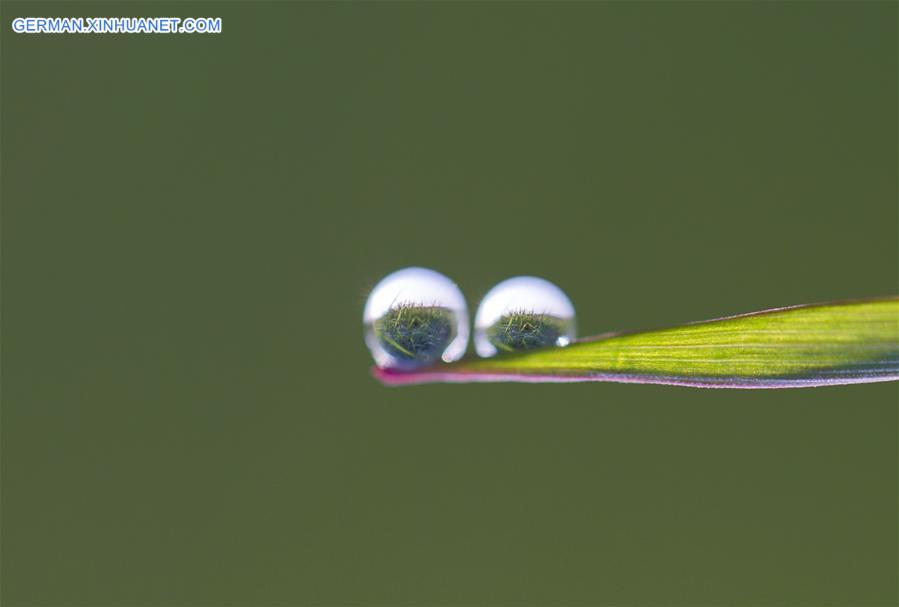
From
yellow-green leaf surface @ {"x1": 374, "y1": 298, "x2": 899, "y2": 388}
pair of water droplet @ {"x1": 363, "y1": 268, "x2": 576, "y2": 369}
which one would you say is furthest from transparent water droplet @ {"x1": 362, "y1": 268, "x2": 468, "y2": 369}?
yellow-green leaf surface @ {"x1": 374, "y1": 298, "x2": 899, "y2": 388}

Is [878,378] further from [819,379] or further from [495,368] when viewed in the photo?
[495,368]

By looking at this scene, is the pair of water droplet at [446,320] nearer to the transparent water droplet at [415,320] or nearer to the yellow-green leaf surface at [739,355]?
the transparent water droplet at [415,320]

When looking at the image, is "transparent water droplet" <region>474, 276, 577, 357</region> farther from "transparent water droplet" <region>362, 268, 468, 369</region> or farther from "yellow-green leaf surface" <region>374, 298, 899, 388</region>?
"yellow-green leaf surface" <region>374, 298, 899, 388</region>

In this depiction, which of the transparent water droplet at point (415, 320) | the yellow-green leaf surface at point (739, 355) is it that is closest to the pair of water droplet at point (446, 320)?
the transparent water droplet at point (415, 320)

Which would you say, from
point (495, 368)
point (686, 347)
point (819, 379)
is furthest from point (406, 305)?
point (819, 379)

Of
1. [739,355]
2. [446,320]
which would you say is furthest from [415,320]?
[739,355]

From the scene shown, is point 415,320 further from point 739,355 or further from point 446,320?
point 739,355
